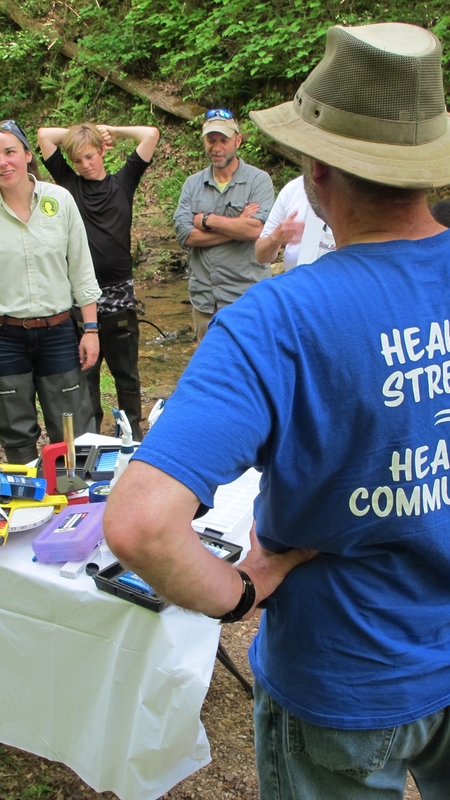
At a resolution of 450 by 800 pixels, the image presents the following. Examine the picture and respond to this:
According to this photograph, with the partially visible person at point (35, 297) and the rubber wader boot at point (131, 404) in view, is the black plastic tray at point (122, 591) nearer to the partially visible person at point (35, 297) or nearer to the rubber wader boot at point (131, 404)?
the partially visible person at point (35, 297)

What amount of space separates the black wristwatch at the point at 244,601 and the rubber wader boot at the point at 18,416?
8.11 feet

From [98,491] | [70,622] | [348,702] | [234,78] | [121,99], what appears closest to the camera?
[348,702]

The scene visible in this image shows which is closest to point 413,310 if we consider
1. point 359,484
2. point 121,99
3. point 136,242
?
point 359,484

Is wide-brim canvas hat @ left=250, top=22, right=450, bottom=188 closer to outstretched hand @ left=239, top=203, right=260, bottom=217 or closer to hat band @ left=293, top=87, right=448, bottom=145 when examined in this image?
hat band @ left=293, top=87, right=448, bottom=145

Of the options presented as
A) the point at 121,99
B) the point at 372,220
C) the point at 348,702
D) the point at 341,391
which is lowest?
the point at 121,99

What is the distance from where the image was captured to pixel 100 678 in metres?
1.82

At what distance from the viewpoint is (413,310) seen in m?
0.98

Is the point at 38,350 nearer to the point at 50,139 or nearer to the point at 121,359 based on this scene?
the point at 121,359

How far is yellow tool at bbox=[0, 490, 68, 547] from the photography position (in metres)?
1.96

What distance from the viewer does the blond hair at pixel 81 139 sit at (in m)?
3.99

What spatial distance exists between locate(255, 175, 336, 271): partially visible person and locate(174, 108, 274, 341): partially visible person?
18.3 inches

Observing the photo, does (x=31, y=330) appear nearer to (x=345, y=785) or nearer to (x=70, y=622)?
(x=70, y=622)

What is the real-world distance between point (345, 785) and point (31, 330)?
2596 millimetres

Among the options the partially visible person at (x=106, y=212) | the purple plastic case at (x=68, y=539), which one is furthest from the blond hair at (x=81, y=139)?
the purple plastic case at (x=68, y=539)
